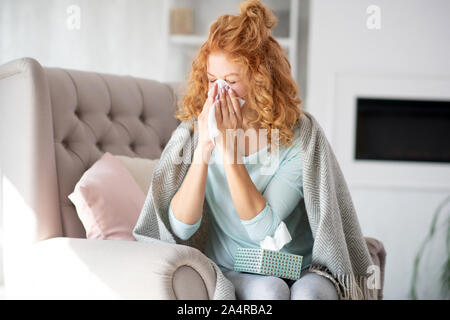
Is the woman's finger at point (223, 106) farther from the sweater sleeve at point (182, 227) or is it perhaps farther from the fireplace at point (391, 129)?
the fireplace at point (391, 129)

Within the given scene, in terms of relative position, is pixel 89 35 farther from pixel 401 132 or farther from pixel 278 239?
pixel 278 239

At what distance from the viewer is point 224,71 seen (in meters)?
1.26

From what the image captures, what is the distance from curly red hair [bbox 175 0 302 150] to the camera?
1267 millimetres

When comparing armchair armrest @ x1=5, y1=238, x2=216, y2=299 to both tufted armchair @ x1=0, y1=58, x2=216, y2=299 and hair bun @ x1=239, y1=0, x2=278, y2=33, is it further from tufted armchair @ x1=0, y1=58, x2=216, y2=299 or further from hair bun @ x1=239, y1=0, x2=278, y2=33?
hair bun @ x1=239, y1=0, x2=278, y2=33

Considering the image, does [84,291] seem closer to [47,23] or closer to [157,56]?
[47,23]

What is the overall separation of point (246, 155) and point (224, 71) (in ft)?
0.75

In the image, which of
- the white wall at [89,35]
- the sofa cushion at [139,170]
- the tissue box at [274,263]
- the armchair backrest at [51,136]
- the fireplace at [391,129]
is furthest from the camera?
the fireplace at [391,129]

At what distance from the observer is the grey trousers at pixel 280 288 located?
111 centimetres

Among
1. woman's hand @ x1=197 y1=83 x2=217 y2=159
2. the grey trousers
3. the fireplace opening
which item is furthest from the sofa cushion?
the fireplace opening

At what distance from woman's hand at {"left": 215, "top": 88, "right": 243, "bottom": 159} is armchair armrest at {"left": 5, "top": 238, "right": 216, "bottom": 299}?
0.89 feet

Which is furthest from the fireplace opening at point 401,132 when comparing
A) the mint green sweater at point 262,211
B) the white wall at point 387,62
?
the mint green sweater at point 262,211

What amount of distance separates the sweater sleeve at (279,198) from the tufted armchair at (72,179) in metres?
0.17
